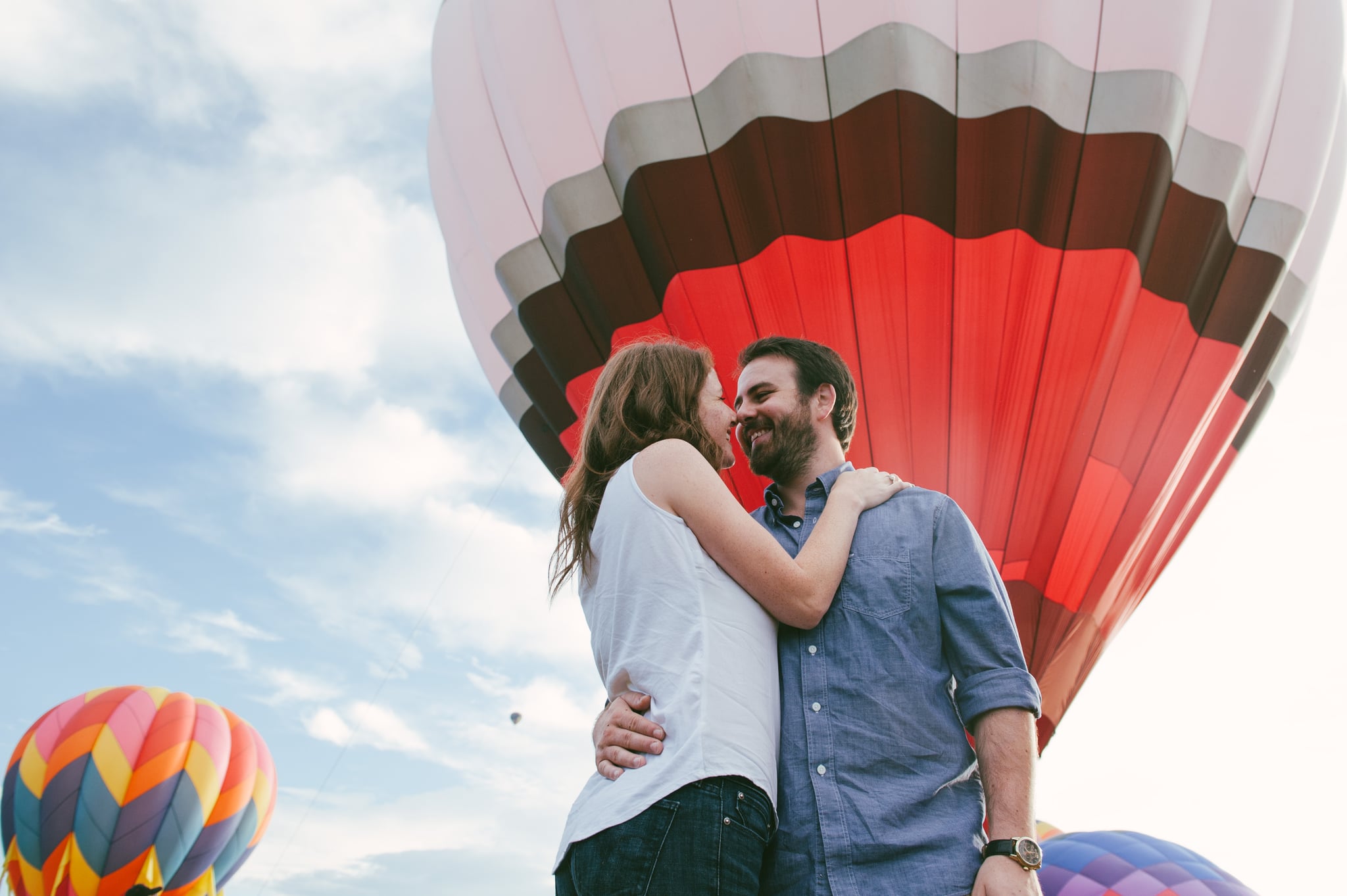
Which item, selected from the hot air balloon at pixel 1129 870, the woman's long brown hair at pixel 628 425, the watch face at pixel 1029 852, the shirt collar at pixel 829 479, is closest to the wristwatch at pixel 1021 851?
the watch face at pixel 1029 852

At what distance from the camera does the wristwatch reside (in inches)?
52.9

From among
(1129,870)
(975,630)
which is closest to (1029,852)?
(975,630)

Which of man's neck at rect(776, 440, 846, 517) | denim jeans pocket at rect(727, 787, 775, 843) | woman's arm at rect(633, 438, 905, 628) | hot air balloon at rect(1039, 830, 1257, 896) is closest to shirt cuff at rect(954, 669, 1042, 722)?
woman's arm at rect(633, 438, 905, 628)

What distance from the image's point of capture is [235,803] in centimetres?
1142

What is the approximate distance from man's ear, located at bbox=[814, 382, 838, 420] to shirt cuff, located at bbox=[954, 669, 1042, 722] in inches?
32.0

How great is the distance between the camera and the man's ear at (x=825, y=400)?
2.19 metres

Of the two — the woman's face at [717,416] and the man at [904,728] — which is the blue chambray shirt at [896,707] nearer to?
the man at [904,728]

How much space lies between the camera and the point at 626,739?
4.36ft

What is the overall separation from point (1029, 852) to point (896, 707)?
27 cm

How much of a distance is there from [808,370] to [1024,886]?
1224mm

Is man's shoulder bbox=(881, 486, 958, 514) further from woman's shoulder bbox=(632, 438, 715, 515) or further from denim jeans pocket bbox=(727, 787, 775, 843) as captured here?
denim jeans pocket bbox=(727, 787, 775, 843)

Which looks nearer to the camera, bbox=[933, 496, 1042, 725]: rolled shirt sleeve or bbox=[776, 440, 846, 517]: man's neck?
bbox=[933, 496, 1042, 725]: rolled shirt sleeve

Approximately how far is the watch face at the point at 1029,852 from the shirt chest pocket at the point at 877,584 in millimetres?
380

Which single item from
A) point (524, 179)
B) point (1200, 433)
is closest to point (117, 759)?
point (524, 179)
